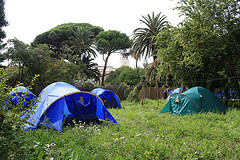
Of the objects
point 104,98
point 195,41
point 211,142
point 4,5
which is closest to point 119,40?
point 4,5

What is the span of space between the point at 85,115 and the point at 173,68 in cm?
629

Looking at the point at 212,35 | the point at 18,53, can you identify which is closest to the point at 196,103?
the point at 212,35

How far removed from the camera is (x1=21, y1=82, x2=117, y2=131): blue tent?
17.7ft

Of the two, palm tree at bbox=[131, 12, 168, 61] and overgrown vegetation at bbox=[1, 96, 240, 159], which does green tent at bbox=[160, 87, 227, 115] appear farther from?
palm tree at bbox=[131, 12, 168, 61]

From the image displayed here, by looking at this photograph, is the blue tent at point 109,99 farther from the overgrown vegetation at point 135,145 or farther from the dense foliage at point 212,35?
the overgrown vegetation at point 135,145

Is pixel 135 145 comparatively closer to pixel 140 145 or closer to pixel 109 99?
pixel 140 145

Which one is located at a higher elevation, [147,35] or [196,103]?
[147,35]

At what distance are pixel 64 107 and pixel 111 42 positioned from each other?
2150cm

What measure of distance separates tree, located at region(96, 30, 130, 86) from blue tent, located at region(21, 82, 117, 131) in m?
20.1

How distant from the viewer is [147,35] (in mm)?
18828

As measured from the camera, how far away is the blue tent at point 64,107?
5389 millimetres

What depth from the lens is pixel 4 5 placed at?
15.7 metres

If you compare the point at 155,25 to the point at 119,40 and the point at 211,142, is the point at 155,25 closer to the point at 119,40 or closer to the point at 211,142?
the point at 119,40

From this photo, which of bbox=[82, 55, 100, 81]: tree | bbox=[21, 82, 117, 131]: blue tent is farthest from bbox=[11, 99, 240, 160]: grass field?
bbox=[82, 55, 100, 81]: tree
